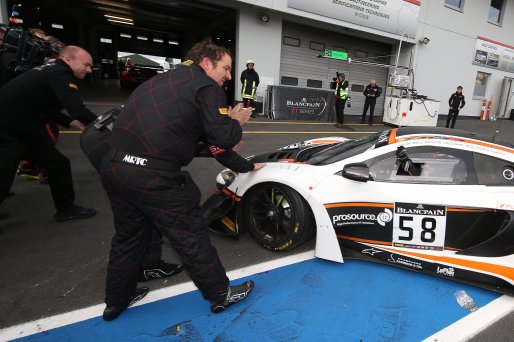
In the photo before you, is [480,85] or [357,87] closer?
[357,87]

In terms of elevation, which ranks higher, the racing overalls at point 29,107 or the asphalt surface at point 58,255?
the racing overalls at point 29,107

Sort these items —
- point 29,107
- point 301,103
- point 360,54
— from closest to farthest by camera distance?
point 29,107
point 301,103
point 360,54

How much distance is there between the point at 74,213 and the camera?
3582mm

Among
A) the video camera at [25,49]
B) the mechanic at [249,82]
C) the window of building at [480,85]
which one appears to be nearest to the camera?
the video camera at [25,49]

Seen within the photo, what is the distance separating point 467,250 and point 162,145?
7.59ft

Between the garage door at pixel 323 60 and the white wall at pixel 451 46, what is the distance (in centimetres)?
177

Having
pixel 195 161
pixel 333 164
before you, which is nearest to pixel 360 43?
pixel 195 161

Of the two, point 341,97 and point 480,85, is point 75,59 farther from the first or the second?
point 480,85

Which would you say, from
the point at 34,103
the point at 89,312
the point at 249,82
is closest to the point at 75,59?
the point at 34,103

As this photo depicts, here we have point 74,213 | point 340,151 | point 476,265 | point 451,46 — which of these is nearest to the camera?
point 476,265

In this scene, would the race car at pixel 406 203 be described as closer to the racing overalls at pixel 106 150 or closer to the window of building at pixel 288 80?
the racing overalls at pixel 106 150

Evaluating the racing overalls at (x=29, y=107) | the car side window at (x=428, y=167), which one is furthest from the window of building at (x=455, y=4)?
the racing overalls at (x=29, y=107)

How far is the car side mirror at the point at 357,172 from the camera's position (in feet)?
8.64

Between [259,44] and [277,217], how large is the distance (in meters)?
10.6
